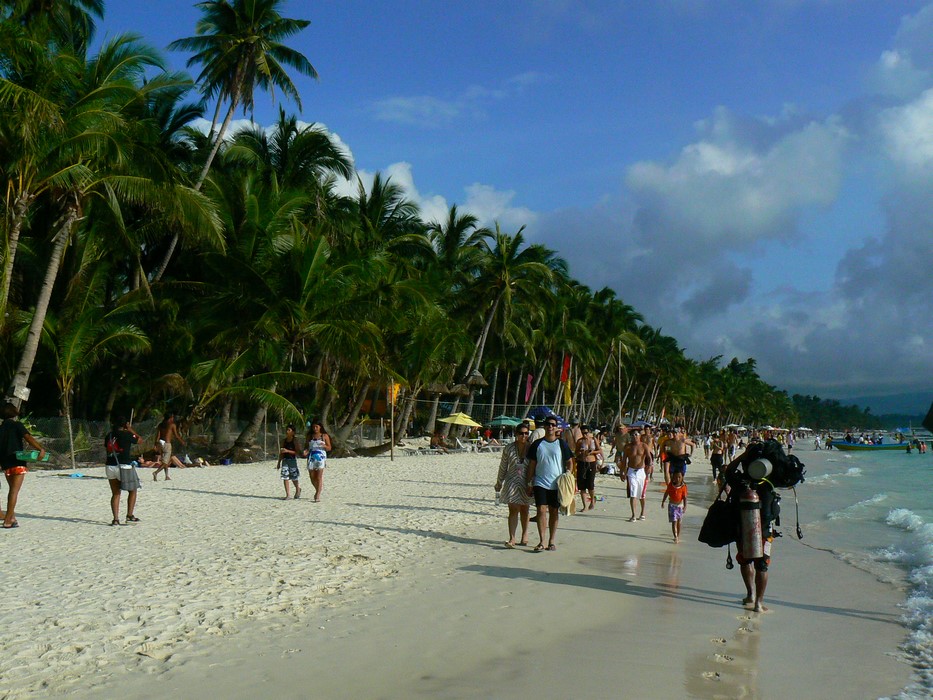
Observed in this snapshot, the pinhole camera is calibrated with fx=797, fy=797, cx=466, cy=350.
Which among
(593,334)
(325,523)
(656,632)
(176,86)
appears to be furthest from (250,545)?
(593,334)

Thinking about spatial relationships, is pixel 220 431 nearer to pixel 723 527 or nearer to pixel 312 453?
pixel 312 453

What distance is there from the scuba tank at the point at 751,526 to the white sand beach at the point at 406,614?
0.56 meters

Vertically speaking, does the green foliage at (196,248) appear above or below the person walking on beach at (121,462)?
above

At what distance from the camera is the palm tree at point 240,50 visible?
24125 mm

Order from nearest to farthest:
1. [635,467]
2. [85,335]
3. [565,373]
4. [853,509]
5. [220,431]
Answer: [635,467] < [853,509] < [85,335] < [220,431] < [565,373]

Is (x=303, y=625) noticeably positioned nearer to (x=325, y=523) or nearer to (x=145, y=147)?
(x=325, y=523)

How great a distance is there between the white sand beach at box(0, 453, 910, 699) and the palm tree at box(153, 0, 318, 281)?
666 inches

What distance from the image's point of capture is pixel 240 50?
961 inches

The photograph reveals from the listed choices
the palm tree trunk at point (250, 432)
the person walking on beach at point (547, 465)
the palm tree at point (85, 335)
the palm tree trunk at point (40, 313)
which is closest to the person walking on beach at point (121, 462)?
the person walking on beach at point (547, 465)

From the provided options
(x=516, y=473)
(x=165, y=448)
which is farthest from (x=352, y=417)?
(x=516, y=473)

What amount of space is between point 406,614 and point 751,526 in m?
2.86

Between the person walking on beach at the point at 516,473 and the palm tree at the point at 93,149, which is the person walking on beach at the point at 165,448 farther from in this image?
the person walking on beach at the point at 516,473

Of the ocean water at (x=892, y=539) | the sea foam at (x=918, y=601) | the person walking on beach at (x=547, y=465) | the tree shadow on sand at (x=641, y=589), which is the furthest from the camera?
the person walking on beach at (x=547, y=465)

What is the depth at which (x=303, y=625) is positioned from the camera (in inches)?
231
